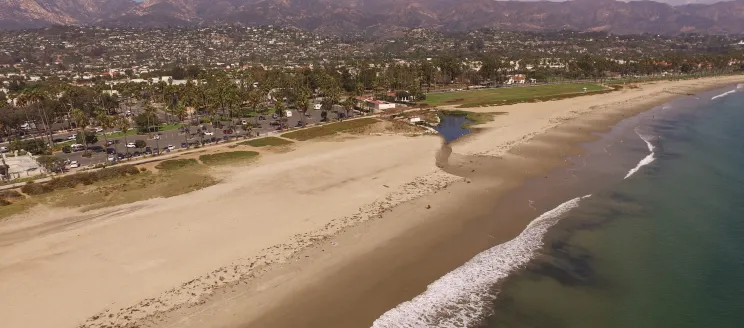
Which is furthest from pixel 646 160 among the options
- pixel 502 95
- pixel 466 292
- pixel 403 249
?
pixel 502 95

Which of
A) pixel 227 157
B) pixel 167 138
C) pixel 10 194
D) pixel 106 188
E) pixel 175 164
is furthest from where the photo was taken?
pixel 167 138

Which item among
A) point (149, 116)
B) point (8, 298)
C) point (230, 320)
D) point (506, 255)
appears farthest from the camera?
point (149, 116)

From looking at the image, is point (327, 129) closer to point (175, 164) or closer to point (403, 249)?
point (175, 164)

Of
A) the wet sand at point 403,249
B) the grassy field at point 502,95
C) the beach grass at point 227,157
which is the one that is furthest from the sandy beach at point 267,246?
the grassy field at point 502,95

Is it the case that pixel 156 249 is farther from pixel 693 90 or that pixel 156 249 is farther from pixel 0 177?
pixel 693 90

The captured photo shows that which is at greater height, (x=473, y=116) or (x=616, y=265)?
A: (x=473, y=116)

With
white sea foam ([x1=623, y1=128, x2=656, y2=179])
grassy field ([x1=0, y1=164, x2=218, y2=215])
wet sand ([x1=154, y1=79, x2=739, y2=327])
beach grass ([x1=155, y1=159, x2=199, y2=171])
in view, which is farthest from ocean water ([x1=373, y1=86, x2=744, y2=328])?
beach grass ([x1=155, y1=159, x2=199, y2=171])

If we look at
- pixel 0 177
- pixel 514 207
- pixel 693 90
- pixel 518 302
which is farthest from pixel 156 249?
pixel 693 90
